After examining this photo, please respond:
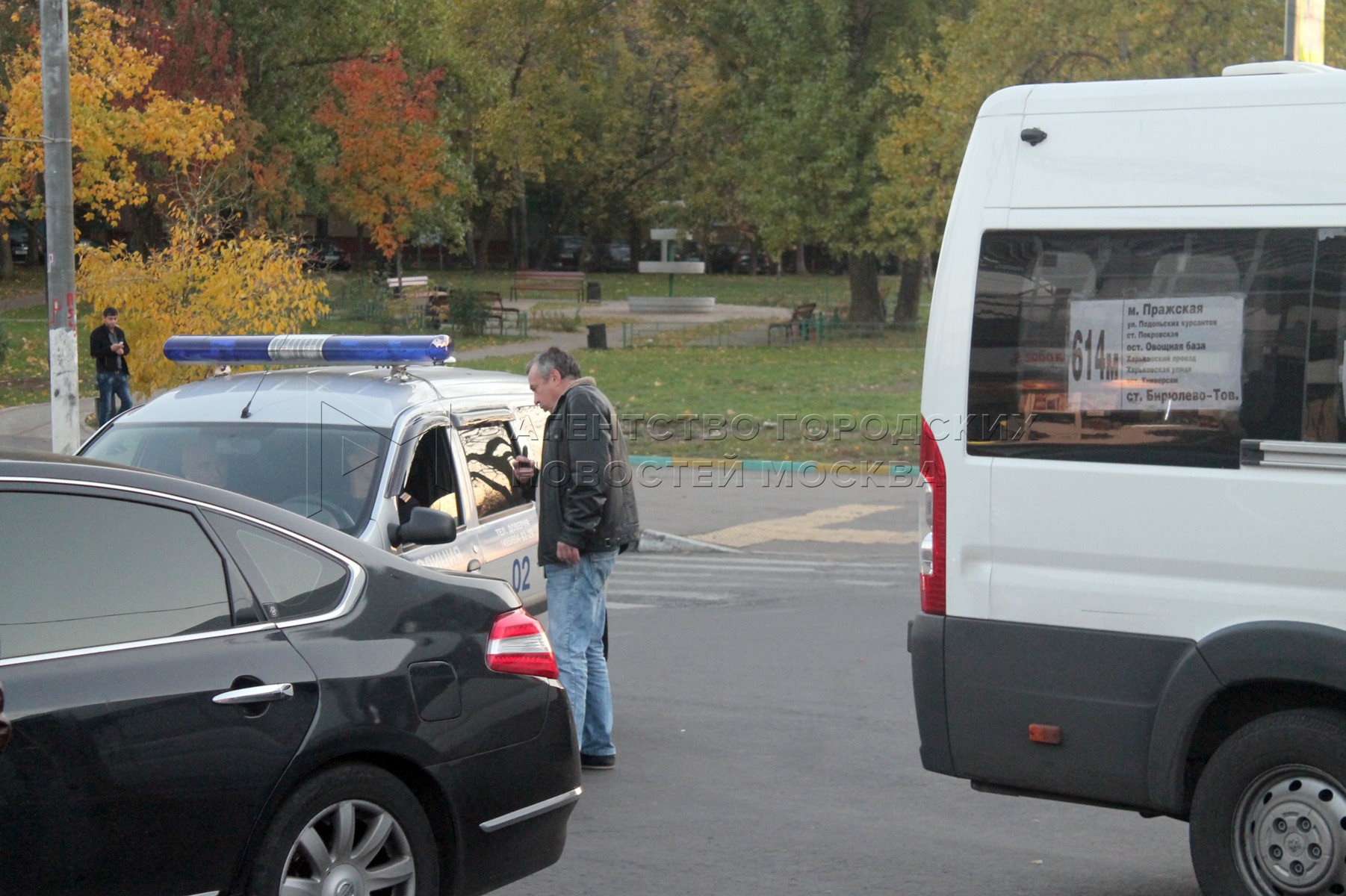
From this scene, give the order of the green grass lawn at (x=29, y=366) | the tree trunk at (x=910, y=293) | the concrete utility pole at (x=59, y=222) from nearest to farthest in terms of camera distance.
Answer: the concrete utility pole at (x=59, y=222) → the green grass lawn at (x=29, y=366) → the tree trunk at (x=910, y=293)

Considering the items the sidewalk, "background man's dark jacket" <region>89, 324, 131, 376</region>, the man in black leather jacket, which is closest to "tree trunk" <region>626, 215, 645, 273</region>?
the sidewalk

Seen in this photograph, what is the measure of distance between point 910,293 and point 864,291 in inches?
54.0

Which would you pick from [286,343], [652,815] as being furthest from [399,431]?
[652,815]

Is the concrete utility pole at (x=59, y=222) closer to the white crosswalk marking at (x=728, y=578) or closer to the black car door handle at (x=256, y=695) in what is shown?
the white crosswalk marking at (x=728, y=578)

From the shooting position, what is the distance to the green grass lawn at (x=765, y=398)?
67.1ft

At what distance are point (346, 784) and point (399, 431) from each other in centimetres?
303

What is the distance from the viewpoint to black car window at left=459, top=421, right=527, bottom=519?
299 inches

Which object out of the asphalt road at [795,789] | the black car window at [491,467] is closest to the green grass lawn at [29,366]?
the asphalt road at [795,789]

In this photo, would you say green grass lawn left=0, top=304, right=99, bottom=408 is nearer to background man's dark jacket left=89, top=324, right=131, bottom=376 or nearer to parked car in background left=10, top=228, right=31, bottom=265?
background man's dark jacket left=89, top=324, right=131, bottom=376

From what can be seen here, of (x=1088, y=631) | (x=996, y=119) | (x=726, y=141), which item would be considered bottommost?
(x=1088, y=631)

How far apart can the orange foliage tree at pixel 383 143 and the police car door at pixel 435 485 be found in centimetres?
3413

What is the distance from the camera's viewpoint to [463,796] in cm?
450

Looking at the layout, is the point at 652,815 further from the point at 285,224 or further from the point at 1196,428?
the point at 285,224

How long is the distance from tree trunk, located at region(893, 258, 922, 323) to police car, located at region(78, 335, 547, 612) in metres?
33.4
